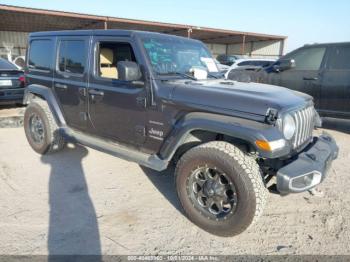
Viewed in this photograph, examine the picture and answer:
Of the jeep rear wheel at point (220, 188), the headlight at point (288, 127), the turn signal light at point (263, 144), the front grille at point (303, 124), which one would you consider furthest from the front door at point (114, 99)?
the front grille at point (303, 124)

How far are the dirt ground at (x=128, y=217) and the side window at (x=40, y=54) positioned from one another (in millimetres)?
1537

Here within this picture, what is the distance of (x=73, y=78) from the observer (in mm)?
3918

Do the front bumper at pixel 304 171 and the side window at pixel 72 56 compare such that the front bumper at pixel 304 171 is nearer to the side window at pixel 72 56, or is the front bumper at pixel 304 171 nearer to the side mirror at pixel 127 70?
the side mirror at pixel 127 70

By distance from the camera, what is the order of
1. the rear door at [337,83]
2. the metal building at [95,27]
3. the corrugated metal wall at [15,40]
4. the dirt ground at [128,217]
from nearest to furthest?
the dirt ground at [128,217] → the rear door at [337,83] → the metal building at [95,27] → the corrugated metal wall at [15,40]

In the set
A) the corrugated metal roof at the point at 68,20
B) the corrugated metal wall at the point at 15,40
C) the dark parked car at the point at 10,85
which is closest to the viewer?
the dark parked car at the point at 10,85

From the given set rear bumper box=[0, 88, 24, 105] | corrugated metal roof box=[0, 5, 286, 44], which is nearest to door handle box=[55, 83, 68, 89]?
rear bumper box=[0, 88, 24, 105]

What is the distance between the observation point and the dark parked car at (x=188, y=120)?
8.21 ft

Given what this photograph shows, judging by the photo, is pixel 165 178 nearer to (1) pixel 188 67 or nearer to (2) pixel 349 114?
(1) pixel 188 67

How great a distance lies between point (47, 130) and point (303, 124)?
3.59 metres

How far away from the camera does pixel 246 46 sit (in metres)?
37.0

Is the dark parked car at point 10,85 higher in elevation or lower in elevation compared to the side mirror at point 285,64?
lower

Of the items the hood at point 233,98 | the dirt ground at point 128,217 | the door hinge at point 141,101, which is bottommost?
the dirt ground at point 128,217

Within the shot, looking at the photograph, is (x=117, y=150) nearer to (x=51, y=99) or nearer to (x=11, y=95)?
(x=51, y=99)

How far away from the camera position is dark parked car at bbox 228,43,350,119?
5.79 m
